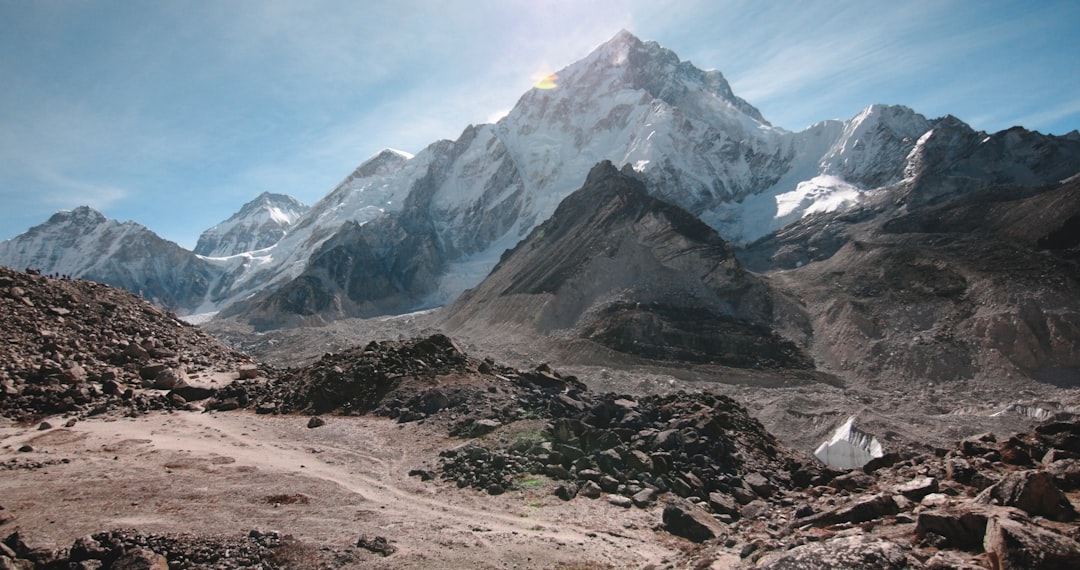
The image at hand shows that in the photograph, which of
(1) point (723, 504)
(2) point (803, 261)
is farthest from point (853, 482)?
(2) point (803, 261)

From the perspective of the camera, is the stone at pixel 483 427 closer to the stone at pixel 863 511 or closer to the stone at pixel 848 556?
the stone at pixel 863 511

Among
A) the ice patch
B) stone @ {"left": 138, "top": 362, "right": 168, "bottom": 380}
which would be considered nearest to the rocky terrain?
stone @ {"left": 138, "top": 362, "right": 168, "bottom": 380}

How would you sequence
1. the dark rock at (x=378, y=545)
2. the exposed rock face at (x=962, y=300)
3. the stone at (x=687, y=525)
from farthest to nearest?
1. the exposed rock face at (x=962, y=300)
2. the stone at (x=687, y=525)
3. the dark rock at (x=378, y=545)

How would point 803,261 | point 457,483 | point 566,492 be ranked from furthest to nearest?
point 803,261 < point 457,483 < point 566,492

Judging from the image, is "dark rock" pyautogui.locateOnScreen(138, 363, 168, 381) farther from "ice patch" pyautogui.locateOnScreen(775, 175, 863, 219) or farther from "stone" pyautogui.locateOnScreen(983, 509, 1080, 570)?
"ice patch" pyautogui.locateOnScreen(775, 175, 863, 219)

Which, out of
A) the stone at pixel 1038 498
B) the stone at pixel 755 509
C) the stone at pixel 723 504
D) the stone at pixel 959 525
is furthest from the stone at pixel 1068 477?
the stone at pixel 723 504

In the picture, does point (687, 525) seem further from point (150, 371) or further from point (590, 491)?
point (150, 371)

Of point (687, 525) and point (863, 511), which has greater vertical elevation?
point (863, 511)

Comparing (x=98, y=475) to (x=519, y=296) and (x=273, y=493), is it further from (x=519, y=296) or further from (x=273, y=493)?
(x=519, y=296)
